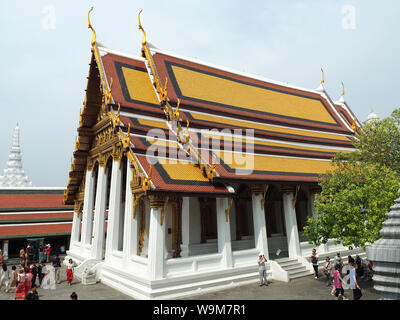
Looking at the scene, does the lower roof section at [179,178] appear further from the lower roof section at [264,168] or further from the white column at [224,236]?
the white column at [224,236]

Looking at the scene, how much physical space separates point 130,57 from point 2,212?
1659 cm

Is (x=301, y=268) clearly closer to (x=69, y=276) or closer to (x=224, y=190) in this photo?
(x=224, y=190)

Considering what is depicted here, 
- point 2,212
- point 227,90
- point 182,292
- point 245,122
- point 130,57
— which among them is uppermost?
point 130,57

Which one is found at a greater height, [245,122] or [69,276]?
[245,122]

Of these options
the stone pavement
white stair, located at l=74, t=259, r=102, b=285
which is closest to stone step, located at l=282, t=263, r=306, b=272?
the stone pavement

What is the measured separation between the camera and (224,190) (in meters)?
12.9

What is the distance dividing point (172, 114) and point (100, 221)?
22.7ft

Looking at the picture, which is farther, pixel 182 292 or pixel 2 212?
pixel 2 212

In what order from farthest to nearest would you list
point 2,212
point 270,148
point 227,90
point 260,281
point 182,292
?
point 2,212 → point 227,90 → point 270,148 → point 260,281 → point 182,292

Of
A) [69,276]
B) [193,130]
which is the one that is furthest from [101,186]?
[193,130]

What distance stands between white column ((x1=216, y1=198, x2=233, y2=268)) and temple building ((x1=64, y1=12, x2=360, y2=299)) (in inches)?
1.7

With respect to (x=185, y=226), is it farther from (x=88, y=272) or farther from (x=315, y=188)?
(x=315, y=188)

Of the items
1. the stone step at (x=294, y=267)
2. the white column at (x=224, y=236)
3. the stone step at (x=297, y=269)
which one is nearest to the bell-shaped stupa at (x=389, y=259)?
the white column at (x=224, y=236)

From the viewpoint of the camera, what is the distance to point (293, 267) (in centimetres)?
1453
